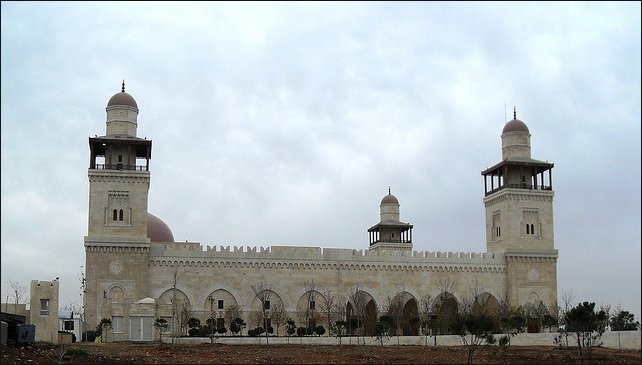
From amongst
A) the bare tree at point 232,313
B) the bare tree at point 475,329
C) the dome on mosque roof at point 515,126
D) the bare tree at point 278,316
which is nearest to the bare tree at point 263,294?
the bare tree at point 278,316

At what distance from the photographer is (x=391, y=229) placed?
81000 millimetres

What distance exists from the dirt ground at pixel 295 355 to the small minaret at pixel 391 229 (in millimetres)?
39859

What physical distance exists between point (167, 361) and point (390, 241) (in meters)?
50.5

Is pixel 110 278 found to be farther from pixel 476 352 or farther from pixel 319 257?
pixel 476 352

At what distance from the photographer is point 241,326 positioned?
181 feet

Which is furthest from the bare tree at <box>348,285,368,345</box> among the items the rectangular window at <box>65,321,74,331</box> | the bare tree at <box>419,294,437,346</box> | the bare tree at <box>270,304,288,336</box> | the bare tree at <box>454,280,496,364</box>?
the rectangular window at <box>65,321,74,331</box>

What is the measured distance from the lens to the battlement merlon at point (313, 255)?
59000mm

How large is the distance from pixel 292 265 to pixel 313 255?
1702mm

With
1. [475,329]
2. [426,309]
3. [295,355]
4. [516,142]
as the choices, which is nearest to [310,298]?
[426,309]

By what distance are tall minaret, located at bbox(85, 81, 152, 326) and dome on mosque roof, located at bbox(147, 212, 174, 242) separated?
23.3ft

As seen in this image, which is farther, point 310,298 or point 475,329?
point 310,298

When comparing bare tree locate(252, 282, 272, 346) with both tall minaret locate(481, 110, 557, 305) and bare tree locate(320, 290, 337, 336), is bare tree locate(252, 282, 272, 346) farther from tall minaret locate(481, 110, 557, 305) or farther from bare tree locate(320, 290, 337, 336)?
tall minaret locate(481, 110, 557, 305)

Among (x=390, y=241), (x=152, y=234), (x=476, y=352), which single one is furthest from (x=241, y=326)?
(x=390, y=241)

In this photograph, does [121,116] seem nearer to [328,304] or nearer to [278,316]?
[278,316]
